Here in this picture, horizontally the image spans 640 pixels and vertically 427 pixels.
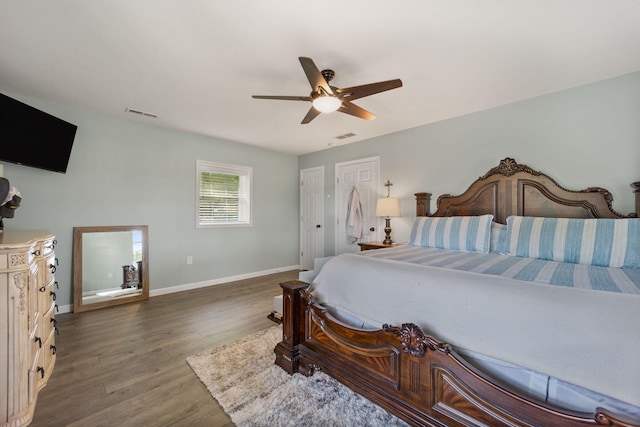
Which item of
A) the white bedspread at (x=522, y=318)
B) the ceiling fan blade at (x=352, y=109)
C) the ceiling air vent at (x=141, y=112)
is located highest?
the ceiling air vent at (x=141, y=112)

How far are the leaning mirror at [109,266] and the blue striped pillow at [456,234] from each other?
11.8 feet

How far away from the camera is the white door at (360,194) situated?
14.6ft

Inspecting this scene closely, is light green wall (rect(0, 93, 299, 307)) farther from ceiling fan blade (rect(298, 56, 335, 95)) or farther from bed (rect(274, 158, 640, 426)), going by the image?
ceiling fan blade (rect(298, 56, 335, 95))

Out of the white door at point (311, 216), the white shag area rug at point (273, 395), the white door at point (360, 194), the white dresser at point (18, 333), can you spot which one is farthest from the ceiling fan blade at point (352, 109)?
the white door at point (311, 216)

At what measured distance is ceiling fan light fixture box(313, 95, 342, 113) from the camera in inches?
85.1

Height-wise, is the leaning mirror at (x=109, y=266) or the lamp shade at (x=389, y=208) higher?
the lamp shade at (x=389, y=208)

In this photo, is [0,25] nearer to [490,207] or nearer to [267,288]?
[267,288]

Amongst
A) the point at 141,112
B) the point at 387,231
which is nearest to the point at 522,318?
the point at 387,231

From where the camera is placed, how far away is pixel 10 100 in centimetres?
247

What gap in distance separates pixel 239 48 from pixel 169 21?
18.5 inches

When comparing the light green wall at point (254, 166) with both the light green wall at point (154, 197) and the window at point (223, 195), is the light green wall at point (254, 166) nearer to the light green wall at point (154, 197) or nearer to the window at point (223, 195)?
the light green wall at point (154, 197)

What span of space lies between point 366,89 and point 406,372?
1943 mm

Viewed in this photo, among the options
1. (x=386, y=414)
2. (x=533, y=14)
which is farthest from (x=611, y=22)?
(x=386, y=414)

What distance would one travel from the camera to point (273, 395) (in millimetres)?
1734
